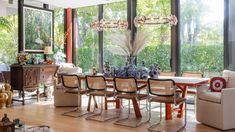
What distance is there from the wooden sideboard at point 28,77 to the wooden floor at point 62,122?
607 mm

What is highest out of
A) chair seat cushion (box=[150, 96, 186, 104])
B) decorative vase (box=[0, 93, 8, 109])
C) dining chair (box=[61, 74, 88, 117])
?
dining chair (box=[61, 74, 88, 117])

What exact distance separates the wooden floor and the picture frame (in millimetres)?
2135

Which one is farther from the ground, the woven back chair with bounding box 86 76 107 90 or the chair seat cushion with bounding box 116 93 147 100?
the woven back chair with bounding box 86 76 107 90

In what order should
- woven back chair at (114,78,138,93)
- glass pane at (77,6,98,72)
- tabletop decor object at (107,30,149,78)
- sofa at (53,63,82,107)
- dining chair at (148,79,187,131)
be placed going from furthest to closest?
glass pane at (77,6,98,72), sofa at (53,63,82,107), tabletop decor object at (107,30,149,78), woven back chair at (114,78,138,93), dining chair at (148,79,187,131)

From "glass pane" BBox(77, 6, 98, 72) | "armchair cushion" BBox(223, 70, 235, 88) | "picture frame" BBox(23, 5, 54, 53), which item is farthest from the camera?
"glass pane" BBox(77, 6, 98, 72)

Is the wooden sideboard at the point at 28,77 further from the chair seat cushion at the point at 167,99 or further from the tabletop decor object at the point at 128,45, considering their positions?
the chair seat cushion at the point at 167,99

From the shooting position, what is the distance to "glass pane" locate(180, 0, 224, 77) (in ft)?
22.5

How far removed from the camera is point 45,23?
8.52 m

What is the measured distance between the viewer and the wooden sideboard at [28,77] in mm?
7008

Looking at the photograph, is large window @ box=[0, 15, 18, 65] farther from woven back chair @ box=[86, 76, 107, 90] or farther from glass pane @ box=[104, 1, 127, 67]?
woven back chair @ box=[86, 76, 107, 90]

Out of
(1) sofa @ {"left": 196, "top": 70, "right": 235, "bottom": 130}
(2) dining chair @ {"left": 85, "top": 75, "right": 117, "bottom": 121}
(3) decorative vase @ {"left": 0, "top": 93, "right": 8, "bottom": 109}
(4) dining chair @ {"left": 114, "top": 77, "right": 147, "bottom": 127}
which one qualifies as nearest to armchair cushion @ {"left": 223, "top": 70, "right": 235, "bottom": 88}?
(1) sofa @ {"left": 196, "top": 70, "right": 235, "bottom": 130}

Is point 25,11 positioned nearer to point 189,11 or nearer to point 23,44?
point 23,44

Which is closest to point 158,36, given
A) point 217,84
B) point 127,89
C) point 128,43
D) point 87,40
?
point 128,43

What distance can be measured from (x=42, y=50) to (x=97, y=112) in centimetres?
329
